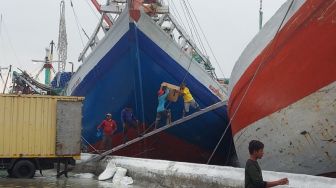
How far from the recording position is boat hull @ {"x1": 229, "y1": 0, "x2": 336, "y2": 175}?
25.2 ft

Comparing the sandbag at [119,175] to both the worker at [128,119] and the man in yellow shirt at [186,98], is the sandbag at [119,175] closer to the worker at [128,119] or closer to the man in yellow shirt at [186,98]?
the worker at [128,119]

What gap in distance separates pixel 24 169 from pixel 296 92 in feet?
21.8

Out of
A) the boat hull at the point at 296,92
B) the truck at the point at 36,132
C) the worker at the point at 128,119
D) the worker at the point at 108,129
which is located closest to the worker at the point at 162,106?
the worker at the point at 128,119

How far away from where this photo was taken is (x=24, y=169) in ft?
38.1

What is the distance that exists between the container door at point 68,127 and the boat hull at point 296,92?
4355mm

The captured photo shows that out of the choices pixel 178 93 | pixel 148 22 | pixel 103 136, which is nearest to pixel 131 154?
pixel 103 136

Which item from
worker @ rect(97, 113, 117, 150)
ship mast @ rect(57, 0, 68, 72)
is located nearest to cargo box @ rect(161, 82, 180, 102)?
worker @ rect(97, 113, 117, 150)

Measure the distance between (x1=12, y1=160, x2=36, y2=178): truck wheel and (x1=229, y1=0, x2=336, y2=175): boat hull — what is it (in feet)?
16.8

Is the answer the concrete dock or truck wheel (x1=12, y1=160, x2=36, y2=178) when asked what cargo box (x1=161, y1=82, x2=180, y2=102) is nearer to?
the concrete dock

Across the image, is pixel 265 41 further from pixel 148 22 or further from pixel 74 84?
pixel 74 84

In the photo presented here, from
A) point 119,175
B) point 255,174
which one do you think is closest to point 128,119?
point 119,175

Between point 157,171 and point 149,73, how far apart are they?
462 cm

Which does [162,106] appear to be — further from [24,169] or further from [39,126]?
[24,169]

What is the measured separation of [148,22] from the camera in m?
14.1
